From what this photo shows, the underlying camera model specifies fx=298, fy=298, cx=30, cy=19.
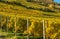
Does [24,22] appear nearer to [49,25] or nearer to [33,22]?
[33,22]

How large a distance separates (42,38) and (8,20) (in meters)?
9.68

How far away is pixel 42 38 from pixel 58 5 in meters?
36.6

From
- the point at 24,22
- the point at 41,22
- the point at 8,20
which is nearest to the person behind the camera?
the point at 41,22

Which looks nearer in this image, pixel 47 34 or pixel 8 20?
pixel 47 34

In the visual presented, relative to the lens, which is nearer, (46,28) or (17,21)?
(46,28)

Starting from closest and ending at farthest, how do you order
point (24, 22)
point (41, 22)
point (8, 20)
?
point (41, 22) → point (24, 22) → point (8, 20)

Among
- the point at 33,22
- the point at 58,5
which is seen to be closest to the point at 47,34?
the point at 33,22

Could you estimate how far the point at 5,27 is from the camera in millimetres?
37094

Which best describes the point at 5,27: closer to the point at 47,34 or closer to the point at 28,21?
the point at 28,21

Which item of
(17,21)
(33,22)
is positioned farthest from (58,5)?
(33,22)

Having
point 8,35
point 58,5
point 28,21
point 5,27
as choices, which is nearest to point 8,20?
point 5,27

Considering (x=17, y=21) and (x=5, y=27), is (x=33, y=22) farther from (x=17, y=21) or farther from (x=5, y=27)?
(x=5, y=27)

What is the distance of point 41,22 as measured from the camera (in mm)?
26906

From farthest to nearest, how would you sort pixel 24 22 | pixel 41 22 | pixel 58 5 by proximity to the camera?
pixel 58 5 → pixel 24 22 → pixel 41 22
